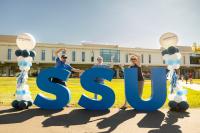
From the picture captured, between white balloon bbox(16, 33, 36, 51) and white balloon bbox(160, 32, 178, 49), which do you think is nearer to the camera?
white balloon bbox(160, 32, 178, 49)

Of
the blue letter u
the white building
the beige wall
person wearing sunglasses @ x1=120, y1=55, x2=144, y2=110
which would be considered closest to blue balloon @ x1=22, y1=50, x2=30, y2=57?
the blue letter u

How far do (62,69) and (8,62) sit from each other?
2110 inches

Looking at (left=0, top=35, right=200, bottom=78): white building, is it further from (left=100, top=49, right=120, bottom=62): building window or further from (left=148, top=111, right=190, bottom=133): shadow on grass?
(left=148, top=111, right=190, bottom=133): shadow on grass

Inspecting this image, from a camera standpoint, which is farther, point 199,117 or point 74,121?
point 199,117

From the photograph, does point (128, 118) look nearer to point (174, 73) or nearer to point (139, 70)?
point (139, 70)

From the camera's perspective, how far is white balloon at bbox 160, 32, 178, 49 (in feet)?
27.3

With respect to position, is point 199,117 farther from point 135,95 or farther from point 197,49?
point 197,49

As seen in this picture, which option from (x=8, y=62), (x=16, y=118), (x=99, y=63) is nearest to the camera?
(x=16, y=118)

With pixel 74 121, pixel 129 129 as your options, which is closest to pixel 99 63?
pixel 74 121

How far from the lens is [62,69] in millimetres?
8195

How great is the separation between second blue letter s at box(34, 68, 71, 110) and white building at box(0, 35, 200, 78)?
164 ft

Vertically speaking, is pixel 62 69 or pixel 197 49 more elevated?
pixel 197 49

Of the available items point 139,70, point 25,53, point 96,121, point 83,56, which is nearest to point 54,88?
point 25,53

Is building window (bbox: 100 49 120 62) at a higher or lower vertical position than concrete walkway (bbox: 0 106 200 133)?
higher
